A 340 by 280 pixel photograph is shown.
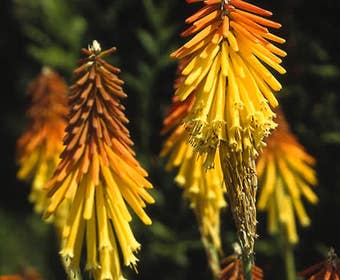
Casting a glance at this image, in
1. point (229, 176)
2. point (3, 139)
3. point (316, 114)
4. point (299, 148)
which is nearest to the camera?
point (229, 176)

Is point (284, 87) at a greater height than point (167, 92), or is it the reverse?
point (167, 92)

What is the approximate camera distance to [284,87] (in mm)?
7297

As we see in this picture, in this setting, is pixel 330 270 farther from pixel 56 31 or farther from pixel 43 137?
pixel 56 31

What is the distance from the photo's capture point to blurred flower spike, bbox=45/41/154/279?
12.5 feet

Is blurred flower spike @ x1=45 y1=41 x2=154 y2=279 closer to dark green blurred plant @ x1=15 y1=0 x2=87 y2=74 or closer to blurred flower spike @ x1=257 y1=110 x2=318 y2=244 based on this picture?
blurred flower spike @ x1=257 y1=110 x2=318 y2=244

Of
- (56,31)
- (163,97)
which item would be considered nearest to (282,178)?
(163,97)

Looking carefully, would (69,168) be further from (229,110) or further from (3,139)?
(3,139)

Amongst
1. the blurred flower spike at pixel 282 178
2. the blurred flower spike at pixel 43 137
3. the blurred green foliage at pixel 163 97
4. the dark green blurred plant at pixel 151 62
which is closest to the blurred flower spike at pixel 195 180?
the blurred flower spike at pixel 282 178

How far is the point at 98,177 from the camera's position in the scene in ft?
12.5

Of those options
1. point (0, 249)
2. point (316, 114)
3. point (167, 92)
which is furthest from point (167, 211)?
point (0, 249)

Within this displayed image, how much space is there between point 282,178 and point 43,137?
1808 millimetres

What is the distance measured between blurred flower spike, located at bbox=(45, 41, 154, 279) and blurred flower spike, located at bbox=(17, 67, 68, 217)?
73.8 inches

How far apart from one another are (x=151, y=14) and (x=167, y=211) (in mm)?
1931

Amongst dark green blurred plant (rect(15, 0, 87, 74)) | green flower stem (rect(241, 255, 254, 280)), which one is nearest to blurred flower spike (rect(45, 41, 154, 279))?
green flower stem (rect(241, 255, 254, 280))
